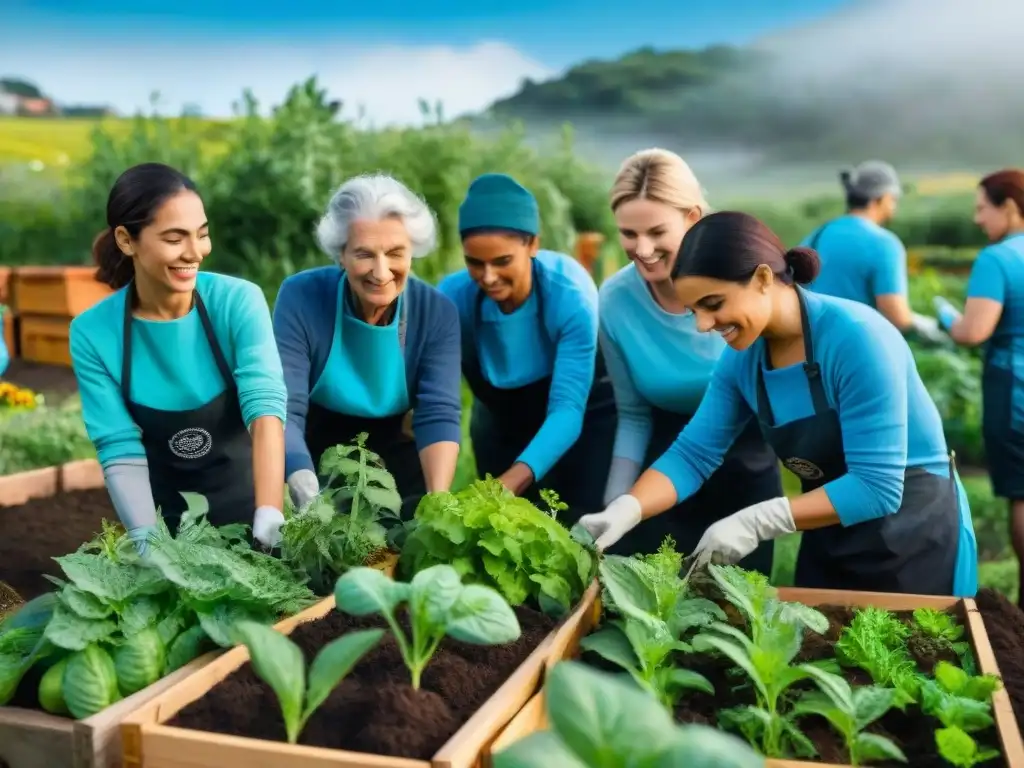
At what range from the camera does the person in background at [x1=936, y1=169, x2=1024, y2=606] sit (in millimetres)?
3705

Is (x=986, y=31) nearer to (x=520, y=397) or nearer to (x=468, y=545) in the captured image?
(x=520, y=397)

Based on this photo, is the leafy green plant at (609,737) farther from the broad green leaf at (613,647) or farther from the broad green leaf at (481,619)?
the broad green leaf at (613,647)

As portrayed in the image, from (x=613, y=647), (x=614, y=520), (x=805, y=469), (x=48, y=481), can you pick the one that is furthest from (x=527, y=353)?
(x=48, y=481)

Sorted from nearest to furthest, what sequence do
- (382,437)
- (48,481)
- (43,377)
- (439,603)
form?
(439,603) → (382,437) → (48,481) → (43,377)

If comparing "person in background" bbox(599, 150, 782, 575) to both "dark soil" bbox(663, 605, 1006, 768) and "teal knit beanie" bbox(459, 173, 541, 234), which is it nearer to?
"teal knit beanie" bbox(459, 173, 541, 234)

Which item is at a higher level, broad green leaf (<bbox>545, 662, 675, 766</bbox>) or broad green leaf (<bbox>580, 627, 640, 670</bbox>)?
broad green leaf (<bbox>545, 662, 675, 766</bbox>)

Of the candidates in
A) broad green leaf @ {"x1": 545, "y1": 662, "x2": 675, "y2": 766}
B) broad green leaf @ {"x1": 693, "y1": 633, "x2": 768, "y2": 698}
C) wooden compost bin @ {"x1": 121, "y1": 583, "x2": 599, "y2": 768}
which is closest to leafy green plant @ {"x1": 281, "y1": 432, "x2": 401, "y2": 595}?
wooden compost bin @ {"x1": 121, "y1": 583, "x2": 599, "y2": 768}

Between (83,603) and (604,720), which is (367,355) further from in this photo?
(604,720)

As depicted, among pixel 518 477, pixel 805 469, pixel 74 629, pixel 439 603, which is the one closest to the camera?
pixel 439 603

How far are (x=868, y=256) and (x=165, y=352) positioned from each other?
3.13 m

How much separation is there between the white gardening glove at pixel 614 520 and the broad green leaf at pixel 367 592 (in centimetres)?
89

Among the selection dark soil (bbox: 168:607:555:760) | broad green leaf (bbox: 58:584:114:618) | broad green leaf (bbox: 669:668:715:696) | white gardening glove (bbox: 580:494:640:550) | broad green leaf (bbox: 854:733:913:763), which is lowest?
broad green leaf (bbox: 854:733:913:763)

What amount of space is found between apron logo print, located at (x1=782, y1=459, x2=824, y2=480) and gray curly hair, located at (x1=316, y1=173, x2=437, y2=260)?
1060 millimetres

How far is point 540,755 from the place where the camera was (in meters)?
0.97
